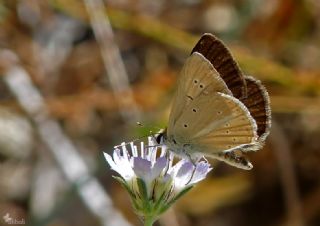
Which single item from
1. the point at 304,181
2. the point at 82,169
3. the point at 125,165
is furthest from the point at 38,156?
the point at 125,165

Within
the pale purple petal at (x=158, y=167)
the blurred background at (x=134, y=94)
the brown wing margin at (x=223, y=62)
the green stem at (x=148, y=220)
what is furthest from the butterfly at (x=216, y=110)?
the blurred background at (x=134, y=94)

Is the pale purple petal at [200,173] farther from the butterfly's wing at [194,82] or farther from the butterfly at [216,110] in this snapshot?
the butterfly's wing at [194,82]

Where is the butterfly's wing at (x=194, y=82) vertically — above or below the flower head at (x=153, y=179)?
above

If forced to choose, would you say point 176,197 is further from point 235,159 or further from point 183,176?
point 235,159

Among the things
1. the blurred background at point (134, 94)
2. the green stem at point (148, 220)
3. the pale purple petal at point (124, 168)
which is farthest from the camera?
the blurred background at point (134, 94)

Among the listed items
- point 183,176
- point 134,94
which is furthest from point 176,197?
point 134,94

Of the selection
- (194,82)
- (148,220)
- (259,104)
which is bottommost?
(148,220)

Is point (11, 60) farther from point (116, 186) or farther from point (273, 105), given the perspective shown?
point (273, 105)

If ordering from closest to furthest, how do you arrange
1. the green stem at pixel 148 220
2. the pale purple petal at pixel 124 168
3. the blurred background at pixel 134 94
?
the green stem at pixel 148 220 < the pale purple petal at pixel 124 168 < the blurred background at pixel 134 94
